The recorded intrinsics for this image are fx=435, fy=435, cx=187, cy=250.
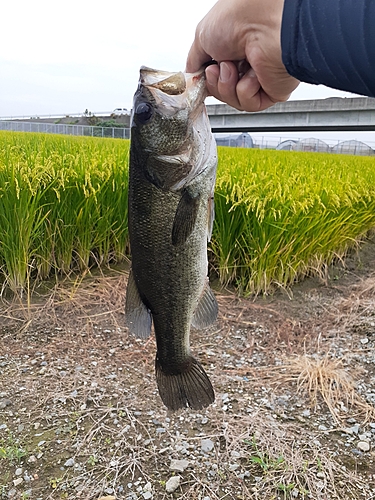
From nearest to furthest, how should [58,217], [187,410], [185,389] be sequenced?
[185,389], [187,410], [58,217]

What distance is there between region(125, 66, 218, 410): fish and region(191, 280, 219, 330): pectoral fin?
0.29ft

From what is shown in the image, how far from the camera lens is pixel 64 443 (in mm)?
2139

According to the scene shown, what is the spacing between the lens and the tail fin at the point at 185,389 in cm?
141

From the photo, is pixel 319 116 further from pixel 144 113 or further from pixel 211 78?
pixel 144 113

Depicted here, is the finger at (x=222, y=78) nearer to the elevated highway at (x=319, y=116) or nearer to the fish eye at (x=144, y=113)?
the fish eye at (x=144, y=113)

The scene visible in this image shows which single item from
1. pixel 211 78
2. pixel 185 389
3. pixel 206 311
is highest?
pixel 211 78

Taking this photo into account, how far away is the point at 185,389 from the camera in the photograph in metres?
1.41

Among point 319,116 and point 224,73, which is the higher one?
point 319,116

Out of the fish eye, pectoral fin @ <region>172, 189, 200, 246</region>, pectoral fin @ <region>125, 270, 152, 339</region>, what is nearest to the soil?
pectoral fin @ <region>125, 270, 152, 339</region>

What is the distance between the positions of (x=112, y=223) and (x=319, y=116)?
926 inches

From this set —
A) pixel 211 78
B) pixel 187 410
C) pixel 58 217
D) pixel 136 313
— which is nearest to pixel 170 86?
pixel 211 78

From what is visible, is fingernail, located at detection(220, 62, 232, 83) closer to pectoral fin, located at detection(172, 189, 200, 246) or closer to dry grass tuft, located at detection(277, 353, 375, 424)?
pectoral fin, located at detection(172, 189, 200, 246)

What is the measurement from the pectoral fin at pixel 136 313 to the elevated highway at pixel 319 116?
2175cm

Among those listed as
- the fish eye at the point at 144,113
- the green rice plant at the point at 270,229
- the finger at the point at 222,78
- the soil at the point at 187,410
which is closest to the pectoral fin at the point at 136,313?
the fish eye at the point at 144,113
